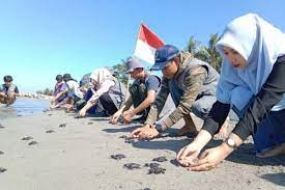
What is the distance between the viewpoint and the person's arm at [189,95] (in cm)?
469

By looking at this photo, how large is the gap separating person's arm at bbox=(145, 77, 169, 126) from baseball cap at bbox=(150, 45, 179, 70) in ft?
2.26

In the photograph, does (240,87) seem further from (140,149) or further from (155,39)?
(155,39)

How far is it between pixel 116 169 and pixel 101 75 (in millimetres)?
5876

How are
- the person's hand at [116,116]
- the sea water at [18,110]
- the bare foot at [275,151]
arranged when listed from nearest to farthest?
the bare foot at [275,151], the person's hand at [116,116], the sea water at [18,110]

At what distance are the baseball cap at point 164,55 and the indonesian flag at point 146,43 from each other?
277 inches

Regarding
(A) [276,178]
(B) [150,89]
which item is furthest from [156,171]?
(B) [150,89]

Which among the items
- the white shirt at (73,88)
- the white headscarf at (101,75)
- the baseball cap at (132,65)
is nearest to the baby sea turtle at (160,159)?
the baseball cap at (132,65)

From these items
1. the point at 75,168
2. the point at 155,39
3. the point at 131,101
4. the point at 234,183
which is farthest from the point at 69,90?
the point at 234,183

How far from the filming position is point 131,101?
7.77 m

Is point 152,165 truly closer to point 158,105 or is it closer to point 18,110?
point 158,105

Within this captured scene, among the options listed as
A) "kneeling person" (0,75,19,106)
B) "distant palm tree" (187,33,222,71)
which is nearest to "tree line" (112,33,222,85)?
"distant palm tree" (187,33,222,71)

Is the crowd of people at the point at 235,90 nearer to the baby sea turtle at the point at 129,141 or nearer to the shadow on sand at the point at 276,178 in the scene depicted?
the baby sea turtle at the point at 129,141

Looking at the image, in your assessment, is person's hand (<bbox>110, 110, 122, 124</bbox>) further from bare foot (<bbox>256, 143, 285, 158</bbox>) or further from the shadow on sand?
the shadow on sand

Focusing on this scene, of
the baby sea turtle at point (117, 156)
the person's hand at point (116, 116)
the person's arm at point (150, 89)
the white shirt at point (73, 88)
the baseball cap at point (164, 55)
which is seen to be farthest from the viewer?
the white shirt at point (73, 88)
